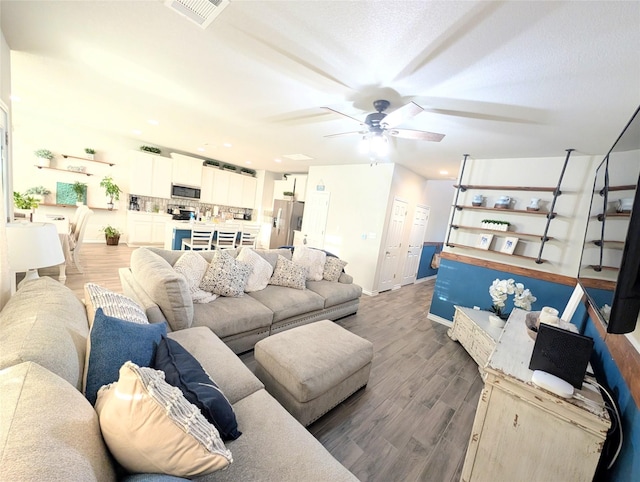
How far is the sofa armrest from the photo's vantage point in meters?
1.90

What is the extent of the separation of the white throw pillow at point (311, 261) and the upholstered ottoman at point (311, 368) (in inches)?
57.8

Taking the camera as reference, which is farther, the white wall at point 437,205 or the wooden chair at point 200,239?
the white wall at point 437,205

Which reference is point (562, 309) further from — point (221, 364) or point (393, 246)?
point (221, 364)

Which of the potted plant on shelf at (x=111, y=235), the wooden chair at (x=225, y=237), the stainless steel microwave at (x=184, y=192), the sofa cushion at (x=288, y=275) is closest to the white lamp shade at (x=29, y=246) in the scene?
the sofa cushion at (x=288, y=275)

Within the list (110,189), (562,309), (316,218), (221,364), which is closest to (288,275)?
(221,364)

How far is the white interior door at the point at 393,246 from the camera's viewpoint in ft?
16.2

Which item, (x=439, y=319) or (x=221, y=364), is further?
(x=439, y=319)

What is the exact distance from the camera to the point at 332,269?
3.78 meters

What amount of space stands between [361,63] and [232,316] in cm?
232

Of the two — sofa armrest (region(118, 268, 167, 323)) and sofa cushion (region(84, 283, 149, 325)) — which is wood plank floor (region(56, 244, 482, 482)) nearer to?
sofa armrest (region(118, 268, 167, 323))

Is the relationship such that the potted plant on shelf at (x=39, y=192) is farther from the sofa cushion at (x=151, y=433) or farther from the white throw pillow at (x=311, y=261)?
the sofa cushion at (x=151, y=433)

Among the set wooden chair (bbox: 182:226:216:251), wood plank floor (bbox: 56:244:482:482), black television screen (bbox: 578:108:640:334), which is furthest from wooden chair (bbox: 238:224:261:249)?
black television screen (bbox: 578:108:640:334)

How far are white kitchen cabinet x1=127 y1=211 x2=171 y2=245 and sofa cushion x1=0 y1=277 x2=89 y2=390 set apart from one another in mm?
5234

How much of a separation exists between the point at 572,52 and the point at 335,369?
2.47m
